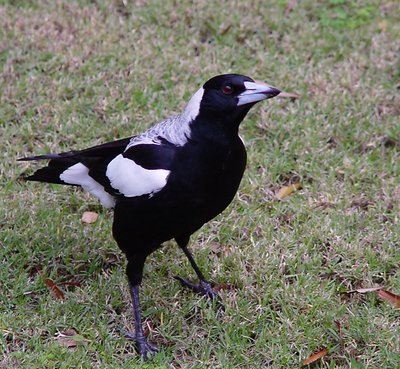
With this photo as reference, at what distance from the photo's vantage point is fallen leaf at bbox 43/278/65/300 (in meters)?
3.68

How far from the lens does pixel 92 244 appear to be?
4.00m

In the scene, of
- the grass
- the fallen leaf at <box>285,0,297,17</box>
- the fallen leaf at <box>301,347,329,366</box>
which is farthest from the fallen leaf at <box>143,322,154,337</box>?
the fallen leaf at <box>285,0,297,17</box>

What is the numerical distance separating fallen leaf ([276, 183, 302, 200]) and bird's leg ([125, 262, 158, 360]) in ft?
4.04

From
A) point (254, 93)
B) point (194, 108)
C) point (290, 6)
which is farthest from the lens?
point (290, 6)

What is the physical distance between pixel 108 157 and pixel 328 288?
127 cm

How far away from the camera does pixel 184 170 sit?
10.1 ft

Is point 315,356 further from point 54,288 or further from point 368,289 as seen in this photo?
point 54,288

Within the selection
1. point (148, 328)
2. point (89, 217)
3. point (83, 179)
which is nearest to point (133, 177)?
point (83, 179)

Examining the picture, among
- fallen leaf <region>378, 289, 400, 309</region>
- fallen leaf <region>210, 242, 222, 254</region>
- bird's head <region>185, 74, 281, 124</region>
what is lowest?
fallen leaf <region>210, 242, 222, 254</region>

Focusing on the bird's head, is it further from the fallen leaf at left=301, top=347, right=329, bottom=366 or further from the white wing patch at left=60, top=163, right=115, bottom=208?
the fallen leaf at left=301, top=347, right=329, bottom=366

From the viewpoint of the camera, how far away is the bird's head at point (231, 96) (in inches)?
121

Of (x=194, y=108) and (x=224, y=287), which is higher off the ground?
(x=194, y=108)

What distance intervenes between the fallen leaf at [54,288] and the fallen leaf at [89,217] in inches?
20.1

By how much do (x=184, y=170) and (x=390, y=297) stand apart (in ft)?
4.27
